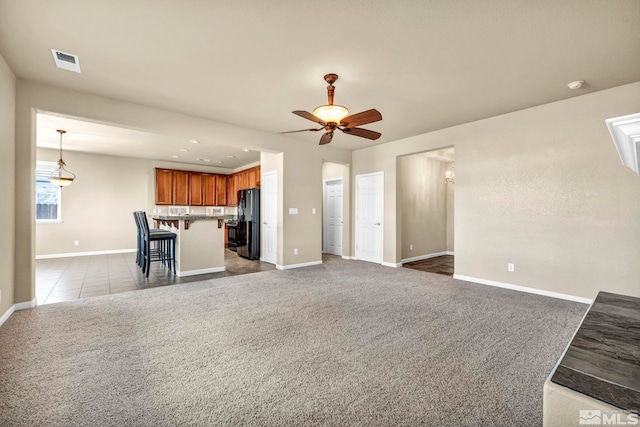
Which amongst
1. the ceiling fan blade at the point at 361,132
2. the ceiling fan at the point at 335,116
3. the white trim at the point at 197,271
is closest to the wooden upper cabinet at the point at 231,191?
the white trim at the point at 197,271

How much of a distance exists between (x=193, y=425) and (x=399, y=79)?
3.43m

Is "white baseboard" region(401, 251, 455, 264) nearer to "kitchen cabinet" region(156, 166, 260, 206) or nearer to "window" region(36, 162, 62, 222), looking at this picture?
"kitchen cabinet" region(156, 166, 260, 206)

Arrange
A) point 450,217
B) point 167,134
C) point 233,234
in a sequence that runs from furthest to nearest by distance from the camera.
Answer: point 233,234, point 450,217, point 167,134

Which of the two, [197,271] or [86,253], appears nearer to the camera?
[197,271]

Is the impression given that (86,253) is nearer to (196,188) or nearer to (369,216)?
(196,188)

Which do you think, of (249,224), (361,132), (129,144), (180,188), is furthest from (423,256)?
(129,144)

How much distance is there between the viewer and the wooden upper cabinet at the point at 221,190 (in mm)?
9291

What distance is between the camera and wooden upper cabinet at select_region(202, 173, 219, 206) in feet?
29.6

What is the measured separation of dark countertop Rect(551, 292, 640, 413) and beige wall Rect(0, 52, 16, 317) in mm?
4301

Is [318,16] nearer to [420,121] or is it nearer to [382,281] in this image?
[420,121]

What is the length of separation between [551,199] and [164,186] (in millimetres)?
8702

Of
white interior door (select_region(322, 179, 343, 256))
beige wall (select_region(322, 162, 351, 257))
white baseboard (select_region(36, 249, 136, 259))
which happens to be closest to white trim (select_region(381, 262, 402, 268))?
beige wall (select_region(322, 162, 351, 257))

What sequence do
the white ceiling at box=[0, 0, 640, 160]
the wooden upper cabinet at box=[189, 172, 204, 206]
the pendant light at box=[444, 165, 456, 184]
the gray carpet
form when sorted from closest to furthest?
the gray carpet → the white ceiling at box=[0, 0, 640, 160] → the pendant light at box=[444, 165, 456, 184] → the wooden upper cabinet at box=[189, 172, 204, 206]

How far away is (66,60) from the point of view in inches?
111
